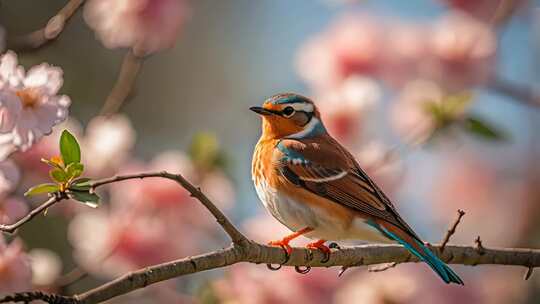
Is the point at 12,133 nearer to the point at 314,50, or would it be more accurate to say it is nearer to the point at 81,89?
the point at 314,50

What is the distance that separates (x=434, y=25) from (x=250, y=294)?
6.48 ft

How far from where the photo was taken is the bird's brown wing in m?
3.31

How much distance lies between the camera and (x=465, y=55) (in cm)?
481

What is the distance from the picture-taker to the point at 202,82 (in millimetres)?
8836

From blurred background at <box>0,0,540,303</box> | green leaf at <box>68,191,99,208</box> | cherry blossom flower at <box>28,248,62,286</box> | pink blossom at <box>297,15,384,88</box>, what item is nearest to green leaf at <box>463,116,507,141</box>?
blurred background at <box>0,0,540,303</box>

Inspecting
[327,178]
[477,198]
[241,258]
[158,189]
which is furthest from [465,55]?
[241,258]

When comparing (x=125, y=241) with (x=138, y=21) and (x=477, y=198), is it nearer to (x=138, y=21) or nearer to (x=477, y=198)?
(x=138, y=21)

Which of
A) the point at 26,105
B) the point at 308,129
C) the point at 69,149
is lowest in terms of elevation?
the point at 308,129

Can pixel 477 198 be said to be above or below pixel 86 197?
below

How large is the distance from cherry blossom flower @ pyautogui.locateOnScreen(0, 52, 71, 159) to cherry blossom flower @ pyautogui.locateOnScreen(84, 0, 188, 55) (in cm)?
170

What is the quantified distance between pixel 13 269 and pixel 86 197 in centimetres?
64

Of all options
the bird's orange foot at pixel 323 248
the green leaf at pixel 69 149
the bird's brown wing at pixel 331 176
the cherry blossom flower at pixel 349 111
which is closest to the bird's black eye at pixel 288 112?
the bird's brown wing at pixel 331 176

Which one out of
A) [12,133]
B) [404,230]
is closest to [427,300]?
[404,230]

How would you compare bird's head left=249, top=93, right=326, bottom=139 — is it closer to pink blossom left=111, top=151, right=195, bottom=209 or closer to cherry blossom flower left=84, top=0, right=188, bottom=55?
pink blossom left=111, top=151, right=195, bottom=209
